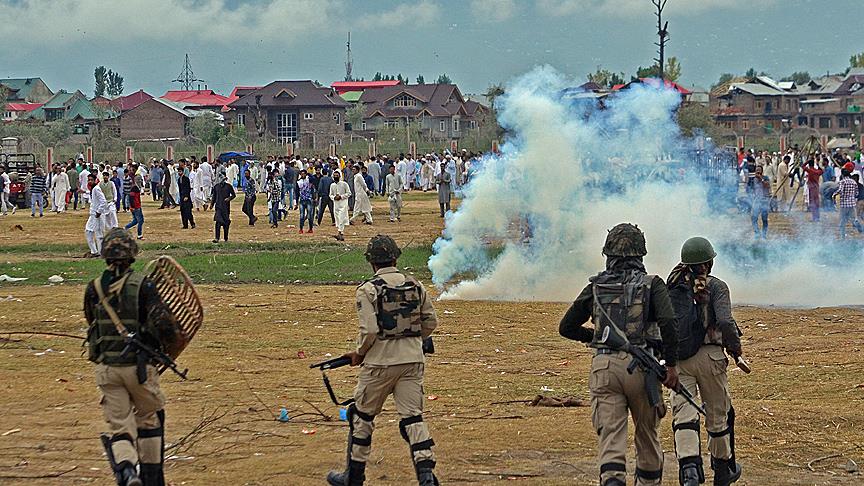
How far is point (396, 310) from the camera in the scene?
26.4 ft

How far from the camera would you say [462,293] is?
19.2 m

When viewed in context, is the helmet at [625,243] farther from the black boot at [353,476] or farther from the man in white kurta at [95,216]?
the man in white kurta at [95,216]

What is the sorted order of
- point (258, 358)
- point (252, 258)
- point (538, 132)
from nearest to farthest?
point (258, 358), point (538, 132), point (252, 258)

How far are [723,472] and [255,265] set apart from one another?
1669 cm

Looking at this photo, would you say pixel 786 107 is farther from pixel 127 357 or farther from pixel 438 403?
pixel 127 357

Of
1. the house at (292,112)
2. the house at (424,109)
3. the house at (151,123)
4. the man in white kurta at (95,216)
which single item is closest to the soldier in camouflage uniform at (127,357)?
the man in white kurta at (95,216)

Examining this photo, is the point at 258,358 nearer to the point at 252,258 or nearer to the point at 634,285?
the point at 634,285

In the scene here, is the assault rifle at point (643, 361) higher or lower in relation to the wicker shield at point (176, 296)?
lower

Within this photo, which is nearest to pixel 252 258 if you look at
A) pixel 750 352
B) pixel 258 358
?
pixel 258 358

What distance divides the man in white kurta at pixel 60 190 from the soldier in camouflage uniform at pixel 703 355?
37264mm

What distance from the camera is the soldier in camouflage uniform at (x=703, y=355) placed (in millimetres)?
7941

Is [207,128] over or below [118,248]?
over

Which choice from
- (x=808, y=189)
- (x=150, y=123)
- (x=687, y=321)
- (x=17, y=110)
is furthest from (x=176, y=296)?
(x=17, y=110)

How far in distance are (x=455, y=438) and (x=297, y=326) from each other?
681cm
